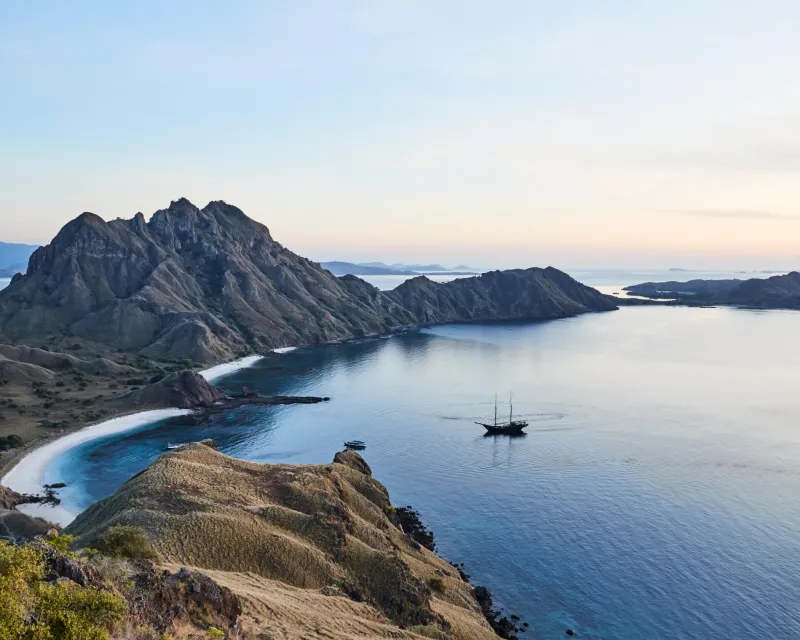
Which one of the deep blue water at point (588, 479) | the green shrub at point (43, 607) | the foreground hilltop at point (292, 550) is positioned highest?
the green shrub at point (43, 607)

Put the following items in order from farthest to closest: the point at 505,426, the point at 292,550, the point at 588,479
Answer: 1. the point at 505,426
2. the point at 588,479
3. the point at 292,550

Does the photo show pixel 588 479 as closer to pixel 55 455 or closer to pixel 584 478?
pixel 584 478

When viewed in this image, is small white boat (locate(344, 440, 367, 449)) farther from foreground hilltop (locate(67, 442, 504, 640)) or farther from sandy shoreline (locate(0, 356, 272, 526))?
sandy shoreline (locate(0, 356, 272, 526))

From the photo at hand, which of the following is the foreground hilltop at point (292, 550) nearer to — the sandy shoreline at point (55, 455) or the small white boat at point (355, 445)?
the sandy shoreline at point (55, 455)

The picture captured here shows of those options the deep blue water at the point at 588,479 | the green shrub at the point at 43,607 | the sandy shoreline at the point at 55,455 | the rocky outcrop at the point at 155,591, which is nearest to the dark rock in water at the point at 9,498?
the sandy shoreline at the point at 55,455

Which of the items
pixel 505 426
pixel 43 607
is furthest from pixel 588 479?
pixel 43 607

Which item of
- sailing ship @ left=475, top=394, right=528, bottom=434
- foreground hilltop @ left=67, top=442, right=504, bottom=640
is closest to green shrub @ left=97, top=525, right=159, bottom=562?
foreground hilltop @ left=67, top=442, right=504, bottom=640
